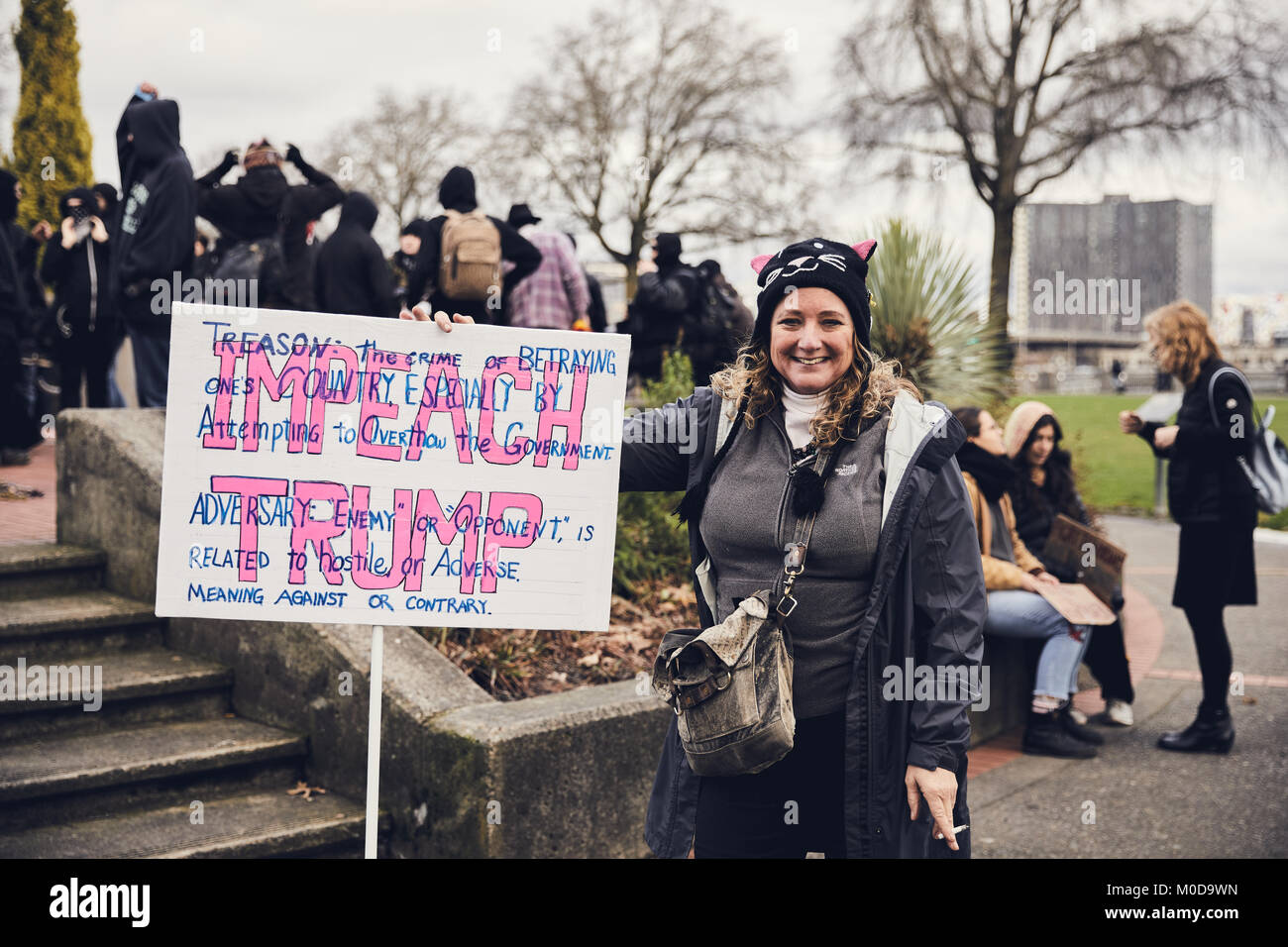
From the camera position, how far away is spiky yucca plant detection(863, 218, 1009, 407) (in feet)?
24.4

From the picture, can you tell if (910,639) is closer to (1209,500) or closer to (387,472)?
(387,472)

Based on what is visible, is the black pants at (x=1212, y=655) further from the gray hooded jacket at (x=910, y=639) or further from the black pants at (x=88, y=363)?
the black pants at (x=88, y=363)

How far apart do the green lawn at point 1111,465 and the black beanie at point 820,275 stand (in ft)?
19.8

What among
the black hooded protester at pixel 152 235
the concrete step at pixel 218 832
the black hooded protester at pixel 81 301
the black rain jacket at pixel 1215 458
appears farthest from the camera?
the black hooded protester at pixel 81 301

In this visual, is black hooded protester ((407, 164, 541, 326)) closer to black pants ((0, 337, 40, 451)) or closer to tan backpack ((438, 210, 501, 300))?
tan backpack ((438, 210, 501, 300))

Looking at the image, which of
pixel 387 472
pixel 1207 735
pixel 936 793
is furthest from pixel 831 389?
pixel 1207 735

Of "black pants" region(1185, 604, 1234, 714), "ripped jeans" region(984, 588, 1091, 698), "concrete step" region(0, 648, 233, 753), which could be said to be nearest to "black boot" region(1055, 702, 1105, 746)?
"ripped jeans" region(984, 588, 1091, 698)

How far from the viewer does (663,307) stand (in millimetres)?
8805

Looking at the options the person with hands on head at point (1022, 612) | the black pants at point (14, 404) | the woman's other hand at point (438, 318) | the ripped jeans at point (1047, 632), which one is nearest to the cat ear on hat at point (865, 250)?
the woman's other hand at point (438, 318)

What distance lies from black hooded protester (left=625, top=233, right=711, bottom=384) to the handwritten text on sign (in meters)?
5.52

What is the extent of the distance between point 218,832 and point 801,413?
8.46ft

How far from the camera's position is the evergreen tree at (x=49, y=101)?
79.6ft
